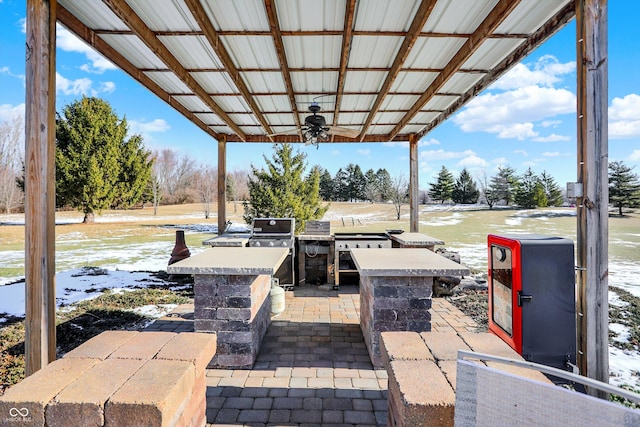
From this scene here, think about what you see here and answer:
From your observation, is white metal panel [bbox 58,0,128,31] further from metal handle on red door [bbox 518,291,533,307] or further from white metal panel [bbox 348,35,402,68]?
metal handle on red door [bbox 518,291,533,307]

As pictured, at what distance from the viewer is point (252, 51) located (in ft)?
12.5

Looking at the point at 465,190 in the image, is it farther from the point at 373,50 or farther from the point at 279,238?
the point at 373,50

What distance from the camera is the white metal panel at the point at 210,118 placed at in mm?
6120

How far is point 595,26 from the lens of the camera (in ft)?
8.30

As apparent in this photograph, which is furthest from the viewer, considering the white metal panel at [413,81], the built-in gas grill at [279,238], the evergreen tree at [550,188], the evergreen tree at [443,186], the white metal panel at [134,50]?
the evergreen tree at [443,186]

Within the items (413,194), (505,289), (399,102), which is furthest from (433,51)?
(413,194)

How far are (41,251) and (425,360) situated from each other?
2.83 meters

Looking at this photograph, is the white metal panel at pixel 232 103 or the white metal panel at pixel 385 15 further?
the white metal panel at pixel 232 103

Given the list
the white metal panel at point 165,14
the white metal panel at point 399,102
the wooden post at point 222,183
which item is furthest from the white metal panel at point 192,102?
the white metal panel at point 399,102

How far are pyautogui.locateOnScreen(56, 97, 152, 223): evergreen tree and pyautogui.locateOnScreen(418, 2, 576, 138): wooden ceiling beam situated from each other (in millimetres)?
16621

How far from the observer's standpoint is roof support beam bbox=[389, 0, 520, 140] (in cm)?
287

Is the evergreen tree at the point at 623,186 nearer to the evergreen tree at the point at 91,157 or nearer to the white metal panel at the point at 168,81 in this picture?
→ the white metal panel at the point at 168,81

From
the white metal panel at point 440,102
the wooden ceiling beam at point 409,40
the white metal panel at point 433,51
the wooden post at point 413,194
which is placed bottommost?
the wooden post at point 413,194

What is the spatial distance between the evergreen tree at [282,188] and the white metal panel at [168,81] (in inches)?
264
